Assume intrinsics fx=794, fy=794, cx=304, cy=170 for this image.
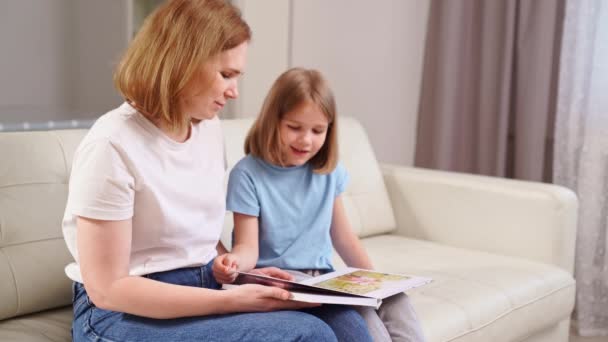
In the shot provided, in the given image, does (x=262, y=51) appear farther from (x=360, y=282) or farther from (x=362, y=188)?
(x=360, y=282)

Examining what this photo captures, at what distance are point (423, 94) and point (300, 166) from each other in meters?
1.84

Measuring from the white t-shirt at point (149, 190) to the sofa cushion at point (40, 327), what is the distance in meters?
0.19

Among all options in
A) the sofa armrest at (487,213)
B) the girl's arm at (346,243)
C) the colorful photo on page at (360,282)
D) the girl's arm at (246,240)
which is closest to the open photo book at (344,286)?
the colorful photo on page at (360,282)

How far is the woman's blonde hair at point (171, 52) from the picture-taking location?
4.48ft

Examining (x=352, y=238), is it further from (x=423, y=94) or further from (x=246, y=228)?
(x=423, y=94)

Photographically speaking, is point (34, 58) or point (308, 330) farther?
point (34, 58)

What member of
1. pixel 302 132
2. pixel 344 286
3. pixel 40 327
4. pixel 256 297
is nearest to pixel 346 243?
pixel 302 132

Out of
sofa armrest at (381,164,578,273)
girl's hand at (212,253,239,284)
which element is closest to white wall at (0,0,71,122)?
girl's hand at (212,253,239,284)

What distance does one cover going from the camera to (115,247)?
51.1 inches

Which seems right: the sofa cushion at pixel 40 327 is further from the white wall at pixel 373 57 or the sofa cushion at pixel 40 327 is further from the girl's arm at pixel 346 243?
the white wall at pixel 373 57

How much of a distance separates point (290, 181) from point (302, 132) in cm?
13

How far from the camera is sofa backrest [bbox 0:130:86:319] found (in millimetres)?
1682

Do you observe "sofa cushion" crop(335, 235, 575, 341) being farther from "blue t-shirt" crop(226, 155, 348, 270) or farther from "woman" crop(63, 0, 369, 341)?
"woman" crop(63, 0, 369, 341)

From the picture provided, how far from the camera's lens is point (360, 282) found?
1538 mm
